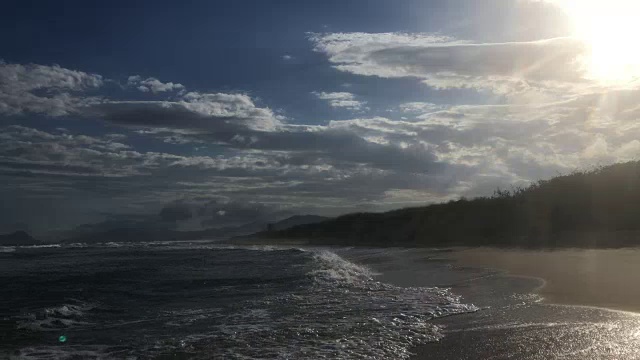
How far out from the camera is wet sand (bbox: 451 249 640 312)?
10.3m

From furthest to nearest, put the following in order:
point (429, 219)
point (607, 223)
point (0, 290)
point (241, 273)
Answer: point (429, 219) < point (607, 223) < point (241, 273) < point (0, 290)

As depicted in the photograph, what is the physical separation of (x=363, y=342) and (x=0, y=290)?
13.5 meters

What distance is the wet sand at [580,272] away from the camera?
33.9ft

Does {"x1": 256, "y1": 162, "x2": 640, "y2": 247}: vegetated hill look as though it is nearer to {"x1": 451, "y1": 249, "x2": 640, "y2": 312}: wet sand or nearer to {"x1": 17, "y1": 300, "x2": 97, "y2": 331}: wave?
{"x1": 451, "y1": 249, "x2": 640, "y2": 312}: wet sand

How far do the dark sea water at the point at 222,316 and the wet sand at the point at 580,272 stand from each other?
2.06 m

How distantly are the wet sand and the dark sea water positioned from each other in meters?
2.06

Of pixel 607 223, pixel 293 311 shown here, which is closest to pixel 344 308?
pixel 293 311

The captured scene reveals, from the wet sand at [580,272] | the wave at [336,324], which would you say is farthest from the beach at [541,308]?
the wave at [336,324]

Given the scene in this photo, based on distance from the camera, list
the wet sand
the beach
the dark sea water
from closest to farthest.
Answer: the beach, the dark sea water, the wet sand

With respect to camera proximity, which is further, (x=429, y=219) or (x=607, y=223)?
(x=429, y=219)

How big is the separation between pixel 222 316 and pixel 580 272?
8606 mm

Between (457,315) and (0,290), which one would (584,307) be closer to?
(457,315)

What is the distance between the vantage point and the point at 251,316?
36.6 feet

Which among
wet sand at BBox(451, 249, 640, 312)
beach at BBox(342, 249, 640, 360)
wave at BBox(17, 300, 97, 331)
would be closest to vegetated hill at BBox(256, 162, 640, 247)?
wet sand at BBox(451, 249, 640, 312)
